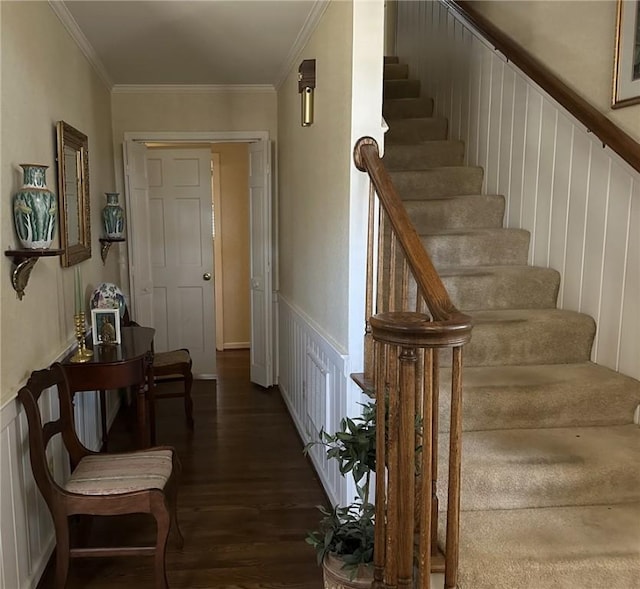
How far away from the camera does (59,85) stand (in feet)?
9.35

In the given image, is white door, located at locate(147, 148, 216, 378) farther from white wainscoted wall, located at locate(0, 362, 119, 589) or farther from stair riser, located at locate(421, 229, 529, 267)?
stair riser, located at locate(421, 229, 529, 267)

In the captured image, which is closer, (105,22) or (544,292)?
(544,292)

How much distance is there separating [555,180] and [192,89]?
302 centimetres

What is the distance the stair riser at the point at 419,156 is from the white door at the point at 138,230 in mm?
2178

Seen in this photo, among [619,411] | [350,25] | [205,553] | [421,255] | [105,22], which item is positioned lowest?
[205,553]

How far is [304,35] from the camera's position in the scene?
3.26m

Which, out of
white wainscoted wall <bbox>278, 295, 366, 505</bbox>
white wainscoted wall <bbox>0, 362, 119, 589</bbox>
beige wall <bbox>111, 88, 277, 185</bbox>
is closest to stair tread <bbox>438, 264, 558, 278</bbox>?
white wainscoted wall <bbox>278, 295, 366, 505</bbox>

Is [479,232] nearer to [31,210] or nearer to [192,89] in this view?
[31,210]

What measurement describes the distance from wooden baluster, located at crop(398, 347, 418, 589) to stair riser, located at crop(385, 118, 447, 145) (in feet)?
8.89

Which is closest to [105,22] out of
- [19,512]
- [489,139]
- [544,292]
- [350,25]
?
[350,25]

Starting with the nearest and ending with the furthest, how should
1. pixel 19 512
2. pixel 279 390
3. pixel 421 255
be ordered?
pixel 421 255
pixel 19 512
pixel 279 390

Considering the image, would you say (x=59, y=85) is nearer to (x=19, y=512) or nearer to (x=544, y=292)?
(x=19, y=512)

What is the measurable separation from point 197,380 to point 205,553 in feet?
9.20

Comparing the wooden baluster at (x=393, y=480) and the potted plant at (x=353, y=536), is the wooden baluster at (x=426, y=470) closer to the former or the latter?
the wooden baluster at (x=393, y=480)
